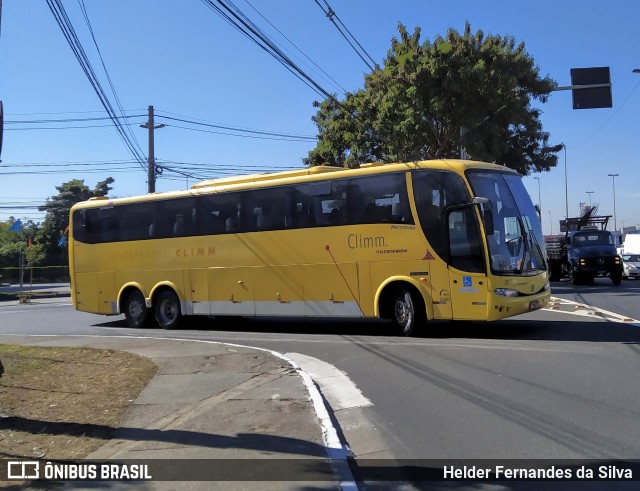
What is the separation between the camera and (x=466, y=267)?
11242 mm

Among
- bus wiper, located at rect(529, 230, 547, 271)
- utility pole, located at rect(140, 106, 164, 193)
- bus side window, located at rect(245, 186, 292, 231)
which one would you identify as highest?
utility pole, located at rect(140, 106, 164, 193)

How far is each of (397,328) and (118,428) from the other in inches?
293

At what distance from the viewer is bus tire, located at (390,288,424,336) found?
39.4 feet

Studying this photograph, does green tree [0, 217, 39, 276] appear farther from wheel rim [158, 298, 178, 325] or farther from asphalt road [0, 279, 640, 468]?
asphalt road [0, 279, 640, 468]

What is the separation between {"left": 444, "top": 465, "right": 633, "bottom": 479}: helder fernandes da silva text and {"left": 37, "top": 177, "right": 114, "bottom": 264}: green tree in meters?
57.6

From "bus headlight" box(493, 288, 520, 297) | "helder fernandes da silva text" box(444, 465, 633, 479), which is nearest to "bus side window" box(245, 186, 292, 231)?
"bus headlight" box(493, 288, 520, 297)

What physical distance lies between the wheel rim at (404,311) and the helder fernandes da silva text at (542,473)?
736 cm

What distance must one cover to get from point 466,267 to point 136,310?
9.88 metres

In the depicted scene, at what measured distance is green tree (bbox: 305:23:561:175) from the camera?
20000 millimetres

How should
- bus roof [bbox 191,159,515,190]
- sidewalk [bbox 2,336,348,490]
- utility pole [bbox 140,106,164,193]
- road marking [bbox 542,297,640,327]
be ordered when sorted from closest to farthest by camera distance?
sidewalk [bbox 2,336,348,490]
bus roof [bbox 191,159,515,190]
road marking [bbox 542,297,640,327]
utility pole [bbox 140,106,164,193]

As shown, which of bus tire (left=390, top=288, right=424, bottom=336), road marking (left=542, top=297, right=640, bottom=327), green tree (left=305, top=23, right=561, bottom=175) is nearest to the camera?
bus tire (left=390, top=288, right=424, bottom=336)

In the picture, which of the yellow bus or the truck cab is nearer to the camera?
the yellow bus

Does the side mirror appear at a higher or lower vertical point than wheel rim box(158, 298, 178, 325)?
higher

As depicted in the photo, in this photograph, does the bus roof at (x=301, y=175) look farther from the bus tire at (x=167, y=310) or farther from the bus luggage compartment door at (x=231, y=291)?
the bus tire at (x=167, y=310)
